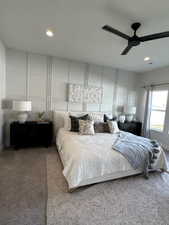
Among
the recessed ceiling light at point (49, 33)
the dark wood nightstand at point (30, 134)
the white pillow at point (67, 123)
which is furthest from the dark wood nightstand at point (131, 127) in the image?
the recessed ceiling light at point (49, 33)

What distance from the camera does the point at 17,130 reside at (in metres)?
3.13

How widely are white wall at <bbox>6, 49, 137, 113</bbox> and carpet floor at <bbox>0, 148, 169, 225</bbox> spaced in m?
1.98

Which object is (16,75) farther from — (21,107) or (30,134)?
(30,134)

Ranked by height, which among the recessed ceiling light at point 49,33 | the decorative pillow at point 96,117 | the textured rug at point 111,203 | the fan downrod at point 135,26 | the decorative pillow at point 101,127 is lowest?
the textured rug at point 111,203

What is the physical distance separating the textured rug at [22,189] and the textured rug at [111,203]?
0.42 feet

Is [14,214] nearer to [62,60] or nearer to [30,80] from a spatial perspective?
[30,80]

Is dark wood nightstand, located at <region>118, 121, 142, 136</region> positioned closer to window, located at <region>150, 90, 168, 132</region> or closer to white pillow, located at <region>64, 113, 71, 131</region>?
window, located at <region>150, 90, 168, 132</region>

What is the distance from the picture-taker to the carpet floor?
55.2 inches

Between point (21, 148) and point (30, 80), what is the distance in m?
1.95

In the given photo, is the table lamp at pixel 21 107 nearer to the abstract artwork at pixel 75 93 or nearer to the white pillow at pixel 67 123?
the white pillow at pixel 67 123

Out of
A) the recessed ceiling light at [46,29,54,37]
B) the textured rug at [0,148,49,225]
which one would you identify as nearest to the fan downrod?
the recessed ceiling light at [46,29,54,37]

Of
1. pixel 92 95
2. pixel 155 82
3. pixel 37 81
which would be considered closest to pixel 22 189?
pixel 37 81

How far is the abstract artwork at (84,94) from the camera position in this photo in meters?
3.88

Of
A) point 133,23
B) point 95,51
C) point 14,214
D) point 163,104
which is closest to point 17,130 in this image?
point 14,214
